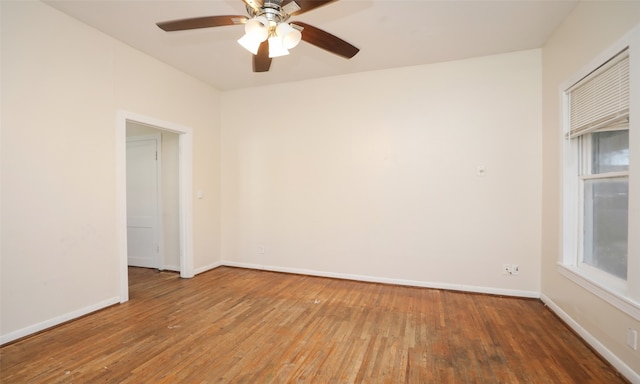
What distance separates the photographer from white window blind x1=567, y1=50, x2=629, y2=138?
1.93 meters

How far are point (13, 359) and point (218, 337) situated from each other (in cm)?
141

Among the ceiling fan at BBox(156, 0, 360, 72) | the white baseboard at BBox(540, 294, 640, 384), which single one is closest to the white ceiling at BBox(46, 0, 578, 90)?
the ceiling fan at BBox(156, 0, 360, 72)

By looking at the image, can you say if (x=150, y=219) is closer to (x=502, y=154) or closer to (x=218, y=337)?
(x=218, y=337)

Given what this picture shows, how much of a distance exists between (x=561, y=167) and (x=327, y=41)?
2.50 m

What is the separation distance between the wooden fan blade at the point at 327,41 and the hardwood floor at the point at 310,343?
227 cm

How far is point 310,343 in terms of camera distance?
2.28 m

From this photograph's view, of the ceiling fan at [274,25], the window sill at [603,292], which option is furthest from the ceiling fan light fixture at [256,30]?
the window sill at [603,292]

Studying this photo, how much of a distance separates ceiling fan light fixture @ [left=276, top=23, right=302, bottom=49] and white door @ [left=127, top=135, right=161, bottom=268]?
11.1 feet

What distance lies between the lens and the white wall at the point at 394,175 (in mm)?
3242

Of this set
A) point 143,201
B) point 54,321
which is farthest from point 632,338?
point 143,201

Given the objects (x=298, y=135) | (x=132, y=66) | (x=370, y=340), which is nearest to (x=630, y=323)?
(x=370, y=340)

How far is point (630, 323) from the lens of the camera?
1.81 meters


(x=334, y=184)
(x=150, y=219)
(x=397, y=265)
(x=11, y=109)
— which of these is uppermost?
(x=11, y=109)

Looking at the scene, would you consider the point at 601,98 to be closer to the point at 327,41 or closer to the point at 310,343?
the point at 327,41
